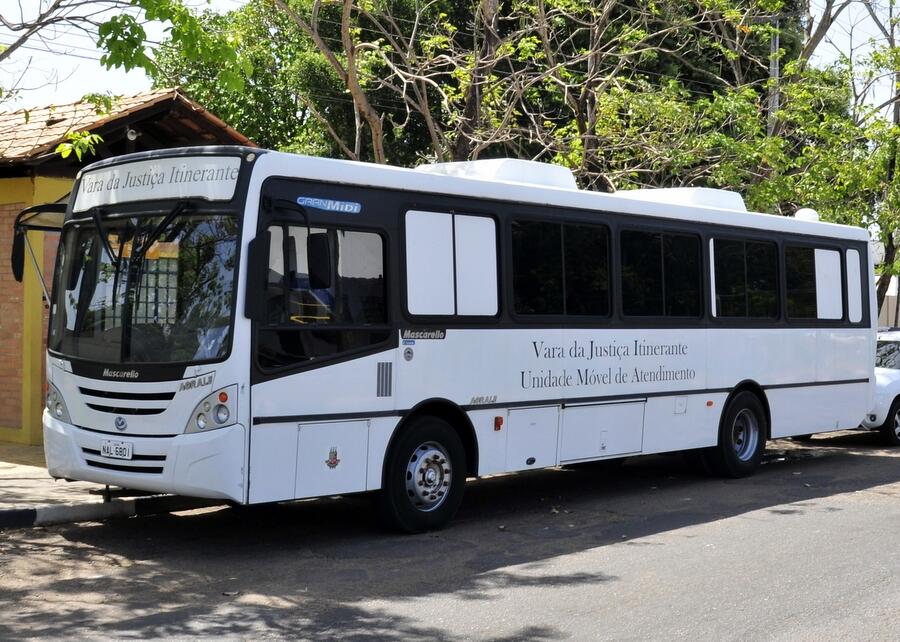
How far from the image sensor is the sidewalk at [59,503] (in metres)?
9.99

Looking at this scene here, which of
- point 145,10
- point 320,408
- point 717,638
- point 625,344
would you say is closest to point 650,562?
point 717,638

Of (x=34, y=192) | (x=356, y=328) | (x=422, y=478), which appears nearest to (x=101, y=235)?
(x=356, y=328)

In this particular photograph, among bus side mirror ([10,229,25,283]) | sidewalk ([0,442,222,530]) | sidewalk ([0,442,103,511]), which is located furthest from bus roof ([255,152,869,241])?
sidewalk ([0,442,103,511])

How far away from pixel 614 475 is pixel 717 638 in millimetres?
7502

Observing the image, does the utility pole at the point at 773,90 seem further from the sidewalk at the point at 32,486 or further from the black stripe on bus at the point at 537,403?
the sidewalk at the point at 32,486

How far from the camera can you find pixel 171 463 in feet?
28.2

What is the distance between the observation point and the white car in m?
17.0

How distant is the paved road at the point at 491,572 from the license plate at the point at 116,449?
2.50 feet

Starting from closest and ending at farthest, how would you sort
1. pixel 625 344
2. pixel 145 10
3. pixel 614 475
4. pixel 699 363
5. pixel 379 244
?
pixel 379 244, pixel 145 10, pixel 625 344, pixel 699 363, pixel 614 475

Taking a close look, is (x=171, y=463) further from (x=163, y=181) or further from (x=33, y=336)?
(x=33, y=336)

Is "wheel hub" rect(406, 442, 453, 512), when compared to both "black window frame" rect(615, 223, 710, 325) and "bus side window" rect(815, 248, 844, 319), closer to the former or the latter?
"black window frame" rect(615, 223, 710, 325)

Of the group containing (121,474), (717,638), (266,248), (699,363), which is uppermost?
(266,248)

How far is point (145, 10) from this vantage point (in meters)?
10.8

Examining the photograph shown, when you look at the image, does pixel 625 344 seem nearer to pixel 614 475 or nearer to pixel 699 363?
pixel 699 363
